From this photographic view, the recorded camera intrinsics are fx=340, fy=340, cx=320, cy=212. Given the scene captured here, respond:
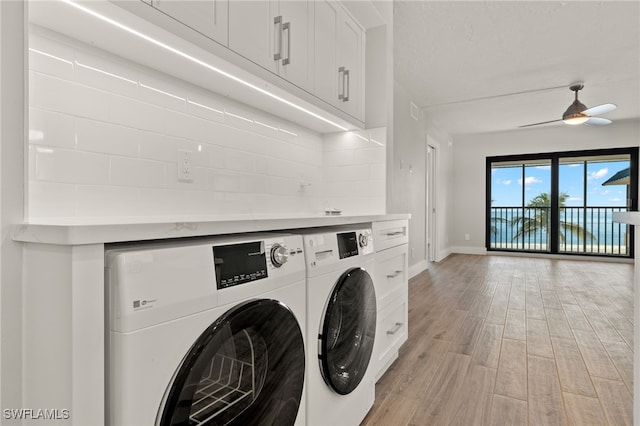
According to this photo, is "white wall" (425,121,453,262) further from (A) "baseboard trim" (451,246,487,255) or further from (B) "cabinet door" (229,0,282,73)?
(B) "cabinet door" (229,0,282,73)

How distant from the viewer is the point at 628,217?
1019mm

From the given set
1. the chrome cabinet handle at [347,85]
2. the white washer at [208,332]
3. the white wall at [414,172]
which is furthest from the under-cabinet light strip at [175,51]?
the white wall at [414,172]

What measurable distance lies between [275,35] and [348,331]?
130 centimetres

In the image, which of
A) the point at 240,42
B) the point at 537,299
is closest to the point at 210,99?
the point at 240,42

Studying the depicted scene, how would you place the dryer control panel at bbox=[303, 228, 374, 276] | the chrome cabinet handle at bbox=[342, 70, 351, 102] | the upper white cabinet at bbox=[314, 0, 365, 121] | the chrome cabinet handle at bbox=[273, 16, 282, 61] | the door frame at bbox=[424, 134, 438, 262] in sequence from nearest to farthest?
1. the dryer control panel at bbox=[303, 228, 374, 276]
2. the chrome cabinet handle at bbox=[273, 16, 282, 61]
3. the upper white cabinet at bbox=[314, 0, 365, 121]
4. the chrome cabinet handle at bbox=[342, 70, 351, 102]
5. the door frame at bbox=[424, 134, 438, 262]

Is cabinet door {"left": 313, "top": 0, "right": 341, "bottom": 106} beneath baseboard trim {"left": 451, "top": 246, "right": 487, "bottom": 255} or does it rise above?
above

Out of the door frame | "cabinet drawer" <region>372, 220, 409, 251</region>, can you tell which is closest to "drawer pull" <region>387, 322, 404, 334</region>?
"cabinet drawer" <region>372, 220, 409, 251</region>

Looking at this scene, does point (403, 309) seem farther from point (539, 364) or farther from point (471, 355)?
point (539, 364)

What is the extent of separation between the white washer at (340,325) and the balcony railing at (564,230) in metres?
6.51

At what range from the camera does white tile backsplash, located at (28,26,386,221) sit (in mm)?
1056

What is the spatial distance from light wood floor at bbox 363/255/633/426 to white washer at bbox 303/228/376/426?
0.97 ft

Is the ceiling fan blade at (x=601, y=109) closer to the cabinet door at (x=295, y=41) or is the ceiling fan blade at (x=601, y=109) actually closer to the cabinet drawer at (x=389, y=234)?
the cabinet drawer at (x=389, y=234)

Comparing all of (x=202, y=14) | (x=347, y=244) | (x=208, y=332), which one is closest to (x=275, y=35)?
(x=202, y=14)

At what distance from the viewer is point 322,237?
121cm
